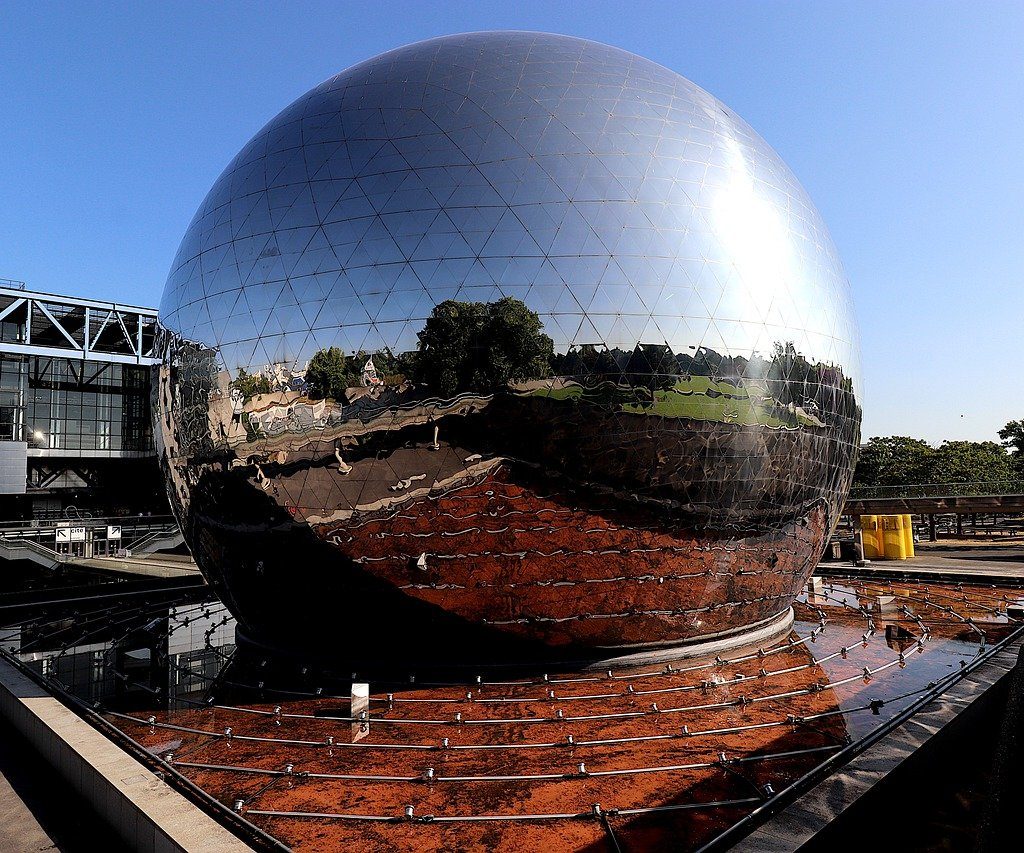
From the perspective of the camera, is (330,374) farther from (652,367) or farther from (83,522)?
(83,522)

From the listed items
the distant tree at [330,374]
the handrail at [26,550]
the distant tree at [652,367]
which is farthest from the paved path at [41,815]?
the handrail at [26,550]

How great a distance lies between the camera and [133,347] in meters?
54.0

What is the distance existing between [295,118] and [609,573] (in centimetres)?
824

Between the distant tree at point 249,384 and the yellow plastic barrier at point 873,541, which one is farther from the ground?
the distant tree at point 249,384

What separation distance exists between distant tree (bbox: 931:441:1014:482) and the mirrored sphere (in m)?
59.9

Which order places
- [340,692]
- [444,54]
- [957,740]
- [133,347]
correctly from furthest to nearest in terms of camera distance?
[133,347] < [444,54] < [340,692] < [957,740]

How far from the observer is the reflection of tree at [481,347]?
8.70 metres

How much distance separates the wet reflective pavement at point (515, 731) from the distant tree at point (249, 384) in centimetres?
389

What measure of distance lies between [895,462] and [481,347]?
6994 centimetres

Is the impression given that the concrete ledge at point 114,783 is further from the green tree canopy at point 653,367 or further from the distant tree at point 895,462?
the distant tree at point 895,462

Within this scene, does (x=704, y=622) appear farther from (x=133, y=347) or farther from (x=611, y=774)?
(x=133, y=347)

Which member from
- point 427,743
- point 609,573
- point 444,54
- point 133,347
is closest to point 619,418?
point 609,573

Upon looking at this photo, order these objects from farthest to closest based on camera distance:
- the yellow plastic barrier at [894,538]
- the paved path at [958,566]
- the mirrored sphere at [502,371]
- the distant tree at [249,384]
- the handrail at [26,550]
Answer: the handrail at [26,550] < the yellow plastic barrier at [894,538] < the paved path at [958,566] < the distant tree at [249,384] < the mirrored sphere at [502,371]

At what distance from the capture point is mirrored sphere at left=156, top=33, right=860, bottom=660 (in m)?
8.81
